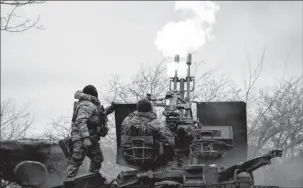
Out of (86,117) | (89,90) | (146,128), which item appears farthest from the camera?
(89,90)

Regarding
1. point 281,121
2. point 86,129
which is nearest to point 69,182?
point 86,129

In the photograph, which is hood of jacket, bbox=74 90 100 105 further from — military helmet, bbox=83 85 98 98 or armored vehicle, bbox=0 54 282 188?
armored vehicle, bbox=0 54 282 188

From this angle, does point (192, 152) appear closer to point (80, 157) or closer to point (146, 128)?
point (146, 128)

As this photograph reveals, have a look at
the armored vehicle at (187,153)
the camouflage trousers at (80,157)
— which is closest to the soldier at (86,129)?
the camouflage trousers at (80,157)

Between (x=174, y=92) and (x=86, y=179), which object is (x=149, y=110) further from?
(x=174, y=92)

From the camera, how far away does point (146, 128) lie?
8617 millimetres

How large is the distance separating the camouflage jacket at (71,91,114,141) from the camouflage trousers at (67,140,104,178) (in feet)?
0.54

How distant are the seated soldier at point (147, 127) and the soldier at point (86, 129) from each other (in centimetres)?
74

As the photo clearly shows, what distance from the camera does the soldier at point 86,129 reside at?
28.9 feet

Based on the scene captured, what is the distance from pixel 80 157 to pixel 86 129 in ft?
1.91

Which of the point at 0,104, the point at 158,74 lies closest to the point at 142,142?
the point at 158,74

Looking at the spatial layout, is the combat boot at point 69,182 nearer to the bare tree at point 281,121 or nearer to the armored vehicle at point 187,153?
the armored vehicle at point 187,153

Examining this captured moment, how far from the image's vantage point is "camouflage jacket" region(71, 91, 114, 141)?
8.83 meters

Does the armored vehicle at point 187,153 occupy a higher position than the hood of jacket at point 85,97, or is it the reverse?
the hood of jacket at point 85,97
